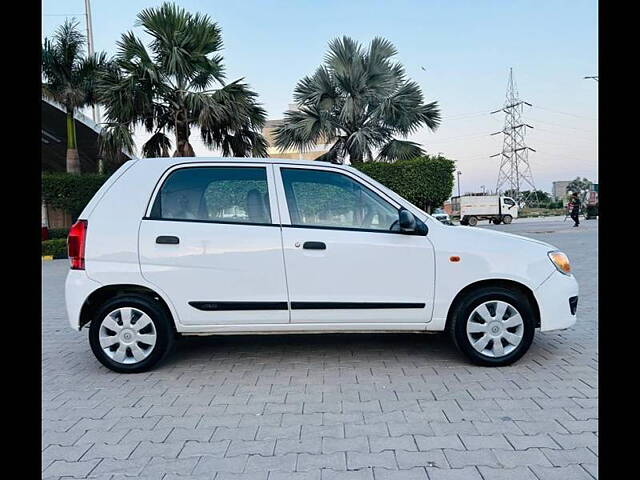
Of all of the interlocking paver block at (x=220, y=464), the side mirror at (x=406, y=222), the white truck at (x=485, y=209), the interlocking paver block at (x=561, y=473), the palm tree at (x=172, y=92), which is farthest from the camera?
the white truck at (x=485, y=209)

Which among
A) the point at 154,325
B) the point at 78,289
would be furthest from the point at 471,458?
the point at 78,289

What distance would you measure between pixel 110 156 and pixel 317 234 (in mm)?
13103

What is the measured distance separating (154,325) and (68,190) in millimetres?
14129

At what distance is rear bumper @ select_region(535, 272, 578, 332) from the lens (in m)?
4.18

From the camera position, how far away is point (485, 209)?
34562mm

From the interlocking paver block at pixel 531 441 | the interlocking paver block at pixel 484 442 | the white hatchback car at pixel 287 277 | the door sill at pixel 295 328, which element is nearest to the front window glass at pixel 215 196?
the white hatchback car at pixel 287 277

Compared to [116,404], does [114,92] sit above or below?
above

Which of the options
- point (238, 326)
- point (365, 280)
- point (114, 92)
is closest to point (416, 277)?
point (365, 280)

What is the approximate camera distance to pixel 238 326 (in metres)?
4.17

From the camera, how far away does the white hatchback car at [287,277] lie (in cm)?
411

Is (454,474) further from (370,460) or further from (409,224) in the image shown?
(409,224)

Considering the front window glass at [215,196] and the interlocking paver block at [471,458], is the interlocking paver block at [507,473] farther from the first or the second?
the front window glass at [215,196]

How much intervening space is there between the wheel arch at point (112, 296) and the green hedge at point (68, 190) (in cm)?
1344
